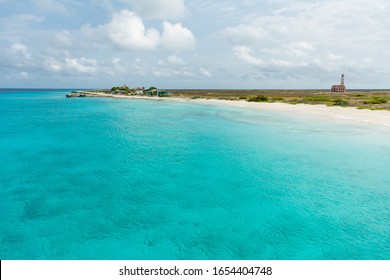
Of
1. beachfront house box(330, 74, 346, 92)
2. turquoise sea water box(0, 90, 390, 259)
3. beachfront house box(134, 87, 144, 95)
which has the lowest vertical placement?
turquoise sea water box(0, 90, 390, 259)

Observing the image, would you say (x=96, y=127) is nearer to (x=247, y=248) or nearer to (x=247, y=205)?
(x=247, y=205)

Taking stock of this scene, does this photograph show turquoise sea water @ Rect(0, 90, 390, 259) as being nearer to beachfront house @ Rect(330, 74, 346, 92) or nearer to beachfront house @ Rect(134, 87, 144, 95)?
beachfront house @ Rect(134, 87, 144, 95)

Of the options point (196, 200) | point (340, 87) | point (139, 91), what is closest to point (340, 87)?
point (340, 87)

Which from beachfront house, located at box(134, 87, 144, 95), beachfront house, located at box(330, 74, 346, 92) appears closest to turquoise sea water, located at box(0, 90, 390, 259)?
beachfront house, located at box(134, 87, 144, 95)

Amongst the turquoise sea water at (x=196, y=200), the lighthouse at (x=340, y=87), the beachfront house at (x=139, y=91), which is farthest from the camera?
the lighthouse at (x=340, y=87)

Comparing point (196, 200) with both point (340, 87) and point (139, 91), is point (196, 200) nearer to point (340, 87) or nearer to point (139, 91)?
point (139, 91)

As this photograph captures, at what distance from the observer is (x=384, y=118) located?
41562 millimetres

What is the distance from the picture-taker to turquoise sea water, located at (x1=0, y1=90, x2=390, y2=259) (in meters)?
10.5

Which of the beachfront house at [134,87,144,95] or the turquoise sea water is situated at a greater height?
the beachfront house at [134,87,144,95]

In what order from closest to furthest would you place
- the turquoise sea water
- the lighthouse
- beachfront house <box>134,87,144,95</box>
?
the turquoise sea water
beachfront house <box>134,87,144,95</box>
the lighthouse

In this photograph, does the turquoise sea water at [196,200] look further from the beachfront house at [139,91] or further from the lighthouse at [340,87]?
the lighthouse at [340,87]

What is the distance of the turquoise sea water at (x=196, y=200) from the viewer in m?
10.5

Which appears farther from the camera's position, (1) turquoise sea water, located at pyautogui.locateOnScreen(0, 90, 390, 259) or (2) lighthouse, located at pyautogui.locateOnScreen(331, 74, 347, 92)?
(2) lighthouse, located at pyautogui.locateOnScreen(331, 74, 347, 92)

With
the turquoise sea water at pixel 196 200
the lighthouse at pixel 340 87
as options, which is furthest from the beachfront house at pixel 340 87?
the turquoise sea water at pixel 196 200
